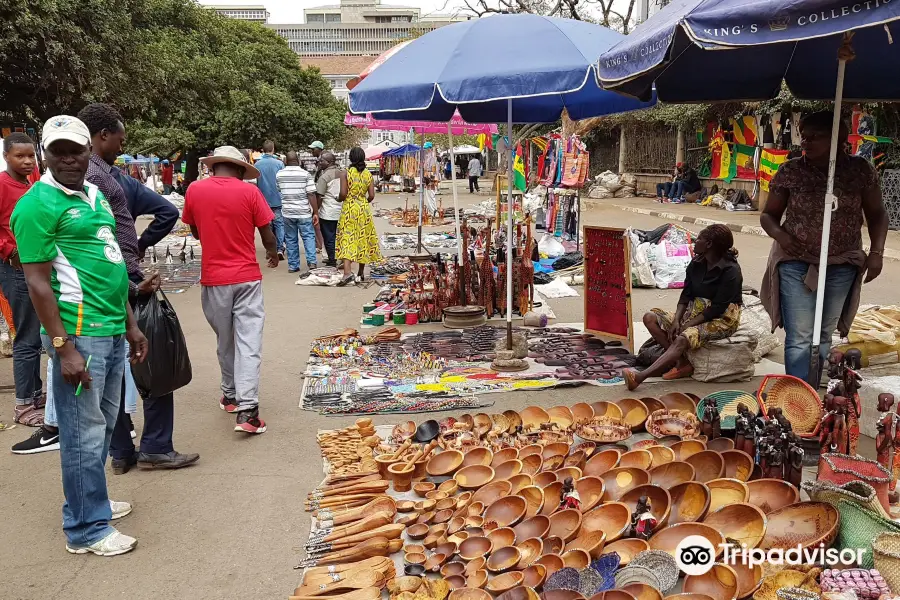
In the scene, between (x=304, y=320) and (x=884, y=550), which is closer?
(x=884, y=550)

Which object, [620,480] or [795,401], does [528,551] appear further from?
[795,401]

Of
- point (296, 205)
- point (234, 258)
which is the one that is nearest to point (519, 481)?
point (234, 258)

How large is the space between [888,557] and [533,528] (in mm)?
1430

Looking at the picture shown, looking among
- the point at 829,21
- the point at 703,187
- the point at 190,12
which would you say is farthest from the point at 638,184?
the point at 829,21

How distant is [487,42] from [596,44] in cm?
86

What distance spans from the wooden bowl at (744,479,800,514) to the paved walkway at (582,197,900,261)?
34.7 feet

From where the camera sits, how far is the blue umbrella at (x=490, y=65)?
17.2ft

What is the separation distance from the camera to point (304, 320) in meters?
8.73

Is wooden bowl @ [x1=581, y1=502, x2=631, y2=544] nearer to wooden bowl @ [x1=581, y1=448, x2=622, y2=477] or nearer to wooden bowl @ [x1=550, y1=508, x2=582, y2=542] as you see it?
wooden bowl @ [x1=550, y1=508, x2=582, y2=542]

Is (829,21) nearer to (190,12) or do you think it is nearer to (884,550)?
(884,550)

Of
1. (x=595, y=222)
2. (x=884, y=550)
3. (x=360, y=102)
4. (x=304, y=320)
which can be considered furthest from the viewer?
(x=595, y=222)

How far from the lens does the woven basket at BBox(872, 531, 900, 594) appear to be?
265cm

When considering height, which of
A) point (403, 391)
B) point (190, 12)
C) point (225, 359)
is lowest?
point (403, 391)

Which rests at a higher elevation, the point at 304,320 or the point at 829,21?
the point at 829,21
